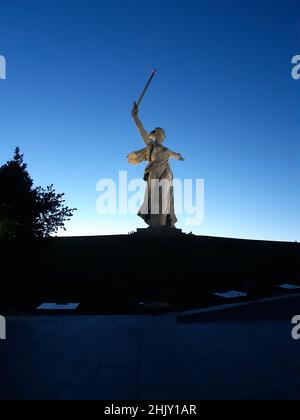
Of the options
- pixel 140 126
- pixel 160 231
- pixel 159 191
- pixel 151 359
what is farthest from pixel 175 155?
pixel 151 359

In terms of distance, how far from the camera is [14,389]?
11.8 ft

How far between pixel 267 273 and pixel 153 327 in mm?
7219

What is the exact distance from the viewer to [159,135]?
15.3 m

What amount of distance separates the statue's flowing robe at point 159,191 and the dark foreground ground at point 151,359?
23.6 feet

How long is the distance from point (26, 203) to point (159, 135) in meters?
19.5

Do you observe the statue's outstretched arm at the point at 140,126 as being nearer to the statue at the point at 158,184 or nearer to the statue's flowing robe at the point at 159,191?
the statue at the point at 158,184

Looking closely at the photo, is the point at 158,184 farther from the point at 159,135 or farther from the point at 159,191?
the point at 159,135

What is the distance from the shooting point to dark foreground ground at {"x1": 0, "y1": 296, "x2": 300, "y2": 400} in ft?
11.6

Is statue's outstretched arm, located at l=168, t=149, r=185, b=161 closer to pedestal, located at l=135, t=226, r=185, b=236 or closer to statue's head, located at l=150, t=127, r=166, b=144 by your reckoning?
statue's head, located at l=150, t=127, r=166, b=144

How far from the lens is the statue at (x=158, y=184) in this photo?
48.1ft

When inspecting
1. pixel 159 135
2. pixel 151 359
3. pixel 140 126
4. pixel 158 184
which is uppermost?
pixel 140 126

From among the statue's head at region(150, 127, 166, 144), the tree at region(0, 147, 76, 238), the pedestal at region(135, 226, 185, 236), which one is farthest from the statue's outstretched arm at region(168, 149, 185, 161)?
the tree at region(0, 147, 76, 238)

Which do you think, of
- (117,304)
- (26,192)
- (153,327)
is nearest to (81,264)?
(117,304)
